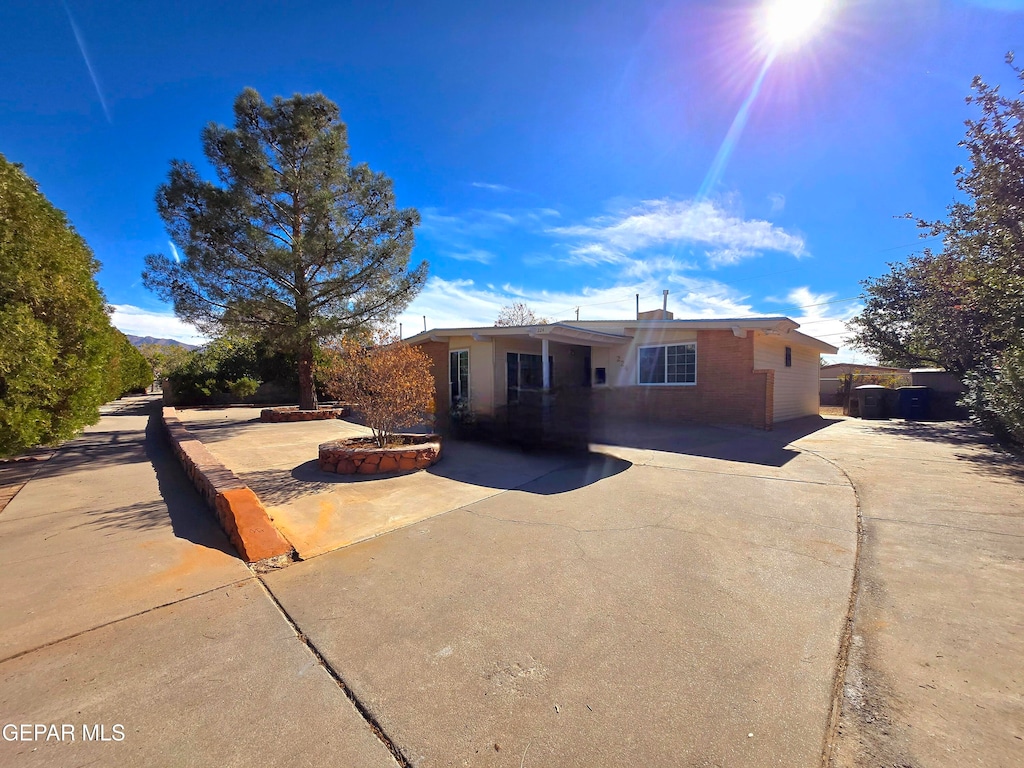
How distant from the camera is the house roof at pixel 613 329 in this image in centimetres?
1019

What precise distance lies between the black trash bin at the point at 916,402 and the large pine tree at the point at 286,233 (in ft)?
56.4

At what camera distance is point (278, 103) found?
1290 centimetres

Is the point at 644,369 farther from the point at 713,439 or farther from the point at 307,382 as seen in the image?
the point at 307,382

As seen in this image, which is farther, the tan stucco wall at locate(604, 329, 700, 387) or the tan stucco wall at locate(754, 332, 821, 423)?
the tan stucco wall at locate(604, 329, 700, 387)

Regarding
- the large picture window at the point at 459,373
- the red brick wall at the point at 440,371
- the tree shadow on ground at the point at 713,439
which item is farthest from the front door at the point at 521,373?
the tree shadow on ground at the point at 713,439

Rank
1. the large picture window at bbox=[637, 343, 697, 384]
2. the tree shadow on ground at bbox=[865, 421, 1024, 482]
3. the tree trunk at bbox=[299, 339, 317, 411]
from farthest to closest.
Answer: the tree trunk at bbox=[299, 339, 317, 411] < the large picture window at bbox=[637, 343, 697, 384] < the tree shadow on ground at bbox=[865, 421, 1024, 482]

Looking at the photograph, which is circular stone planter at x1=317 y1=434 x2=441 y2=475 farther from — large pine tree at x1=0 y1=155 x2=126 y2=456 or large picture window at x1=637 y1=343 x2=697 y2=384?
large picture window at x1=637 y1=343 x2=697 y2=384

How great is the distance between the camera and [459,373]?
1321cm

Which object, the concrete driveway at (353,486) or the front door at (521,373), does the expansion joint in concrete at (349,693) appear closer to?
the concrete driveway at (353,486)

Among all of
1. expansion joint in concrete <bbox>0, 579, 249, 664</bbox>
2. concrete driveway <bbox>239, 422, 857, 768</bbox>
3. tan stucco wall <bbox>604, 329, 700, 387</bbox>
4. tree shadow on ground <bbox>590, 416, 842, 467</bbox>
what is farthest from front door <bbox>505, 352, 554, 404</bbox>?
expansion joint in concrete <bbox>0, 579, 249, 664</bbox>

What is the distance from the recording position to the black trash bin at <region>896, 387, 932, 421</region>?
14.5 metres

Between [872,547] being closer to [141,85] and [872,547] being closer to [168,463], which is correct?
[168,463]

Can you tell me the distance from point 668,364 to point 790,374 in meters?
4.25

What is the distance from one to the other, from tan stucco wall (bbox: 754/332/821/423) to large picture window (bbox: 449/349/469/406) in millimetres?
7934
